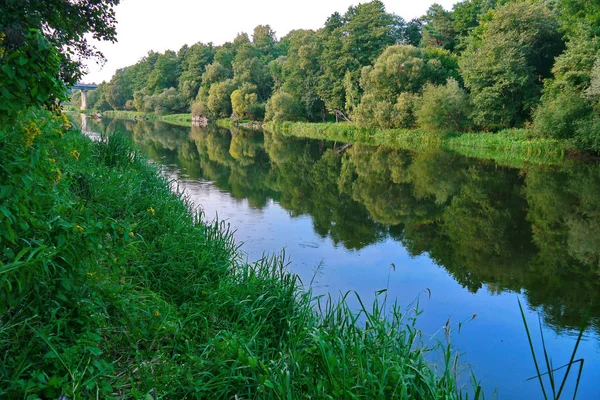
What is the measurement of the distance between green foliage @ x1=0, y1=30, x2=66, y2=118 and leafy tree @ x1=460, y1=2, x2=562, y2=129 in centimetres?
2924

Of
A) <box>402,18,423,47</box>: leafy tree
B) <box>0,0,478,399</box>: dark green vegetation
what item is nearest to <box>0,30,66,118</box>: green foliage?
<box>0,0,478,399</box>: dark green vegetation

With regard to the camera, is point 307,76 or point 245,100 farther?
point 245,100

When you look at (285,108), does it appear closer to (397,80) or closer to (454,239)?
(397,80)

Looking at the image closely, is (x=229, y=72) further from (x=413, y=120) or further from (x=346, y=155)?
(x=346, y=155)

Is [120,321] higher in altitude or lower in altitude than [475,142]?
lower

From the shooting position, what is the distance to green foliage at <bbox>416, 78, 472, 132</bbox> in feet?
98.4

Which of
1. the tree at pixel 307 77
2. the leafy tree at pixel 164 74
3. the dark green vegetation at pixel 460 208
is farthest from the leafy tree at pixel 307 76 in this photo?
the leafy tree at pixel 164 74

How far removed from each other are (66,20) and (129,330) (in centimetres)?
860

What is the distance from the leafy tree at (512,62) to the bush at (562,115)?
3.39m

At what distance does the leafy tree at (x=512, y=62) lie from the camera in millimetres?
27922

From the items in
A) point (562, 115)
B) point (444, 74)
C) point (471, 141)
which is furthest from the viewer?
point (444, 74)

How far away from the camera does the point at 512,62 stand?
2784 cm

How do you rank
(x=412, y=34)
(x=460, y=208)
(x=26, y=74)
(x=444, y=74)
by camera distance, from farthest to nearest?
(x=412, y=34)
(x=444, y=74)
(x=460, y=208)
(x=26, y=74)

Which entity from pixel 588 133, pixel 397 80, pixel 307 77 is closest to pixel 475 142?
pixel 588 133
